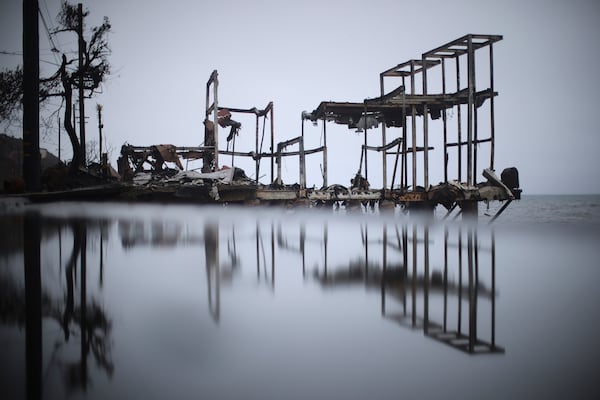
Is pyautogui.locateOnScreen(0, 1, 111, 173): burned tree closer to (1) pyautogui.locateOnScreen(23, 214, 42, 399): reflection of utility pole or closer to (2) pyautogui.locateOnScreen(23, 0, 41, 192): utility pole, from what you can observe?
(2) pyautogui.locateOnScreen(23, 0, 41, 192): utility pole

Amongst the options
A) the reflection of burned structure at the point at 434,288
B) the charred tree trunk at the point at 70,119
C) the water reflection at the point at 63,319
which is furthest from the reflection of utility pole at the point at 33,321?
the charred tree trunk at the point at 70,119

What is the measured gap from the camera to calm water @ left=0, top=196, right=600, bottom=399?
4.89ft

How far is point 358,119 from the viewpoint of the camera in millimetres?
17938

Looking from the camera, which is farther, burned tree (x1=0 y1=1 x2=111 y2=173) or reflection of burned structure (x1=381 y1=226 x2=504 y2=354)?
burned tree (x1=0 y1=1 x2=111 y2=173)

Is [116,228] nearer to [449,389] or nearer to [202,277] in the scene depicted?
[202,277]

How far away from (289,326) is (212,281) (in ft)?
3.96

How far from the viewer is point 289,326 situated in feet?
7.06

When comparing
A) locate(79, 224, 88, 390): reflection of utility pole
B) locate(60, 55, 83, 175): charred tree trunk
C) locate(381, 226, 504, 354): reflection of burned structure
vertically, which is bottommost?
locate(381, 226, 504, 354): reflection of burned structure

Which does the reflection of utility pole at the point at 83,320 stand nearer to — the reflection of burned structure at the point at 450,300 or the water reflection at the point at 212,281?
the water reflection at the point at 212,281

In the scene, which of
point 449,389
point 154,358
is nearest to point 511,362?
point 449,389

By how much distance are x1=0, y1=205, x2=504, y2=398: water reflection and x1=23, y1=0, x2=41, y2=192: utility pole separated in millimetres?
8074

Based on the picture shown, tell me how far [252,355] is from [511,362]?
3.57 ft

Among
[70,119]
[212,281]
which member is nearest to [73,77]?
[70,119]

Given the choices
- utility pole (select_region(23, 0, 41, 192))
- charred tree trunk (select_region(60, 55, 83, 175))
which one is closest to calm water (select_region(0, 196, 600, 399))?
utility pole (select_region(23, 0, 41, 192))
